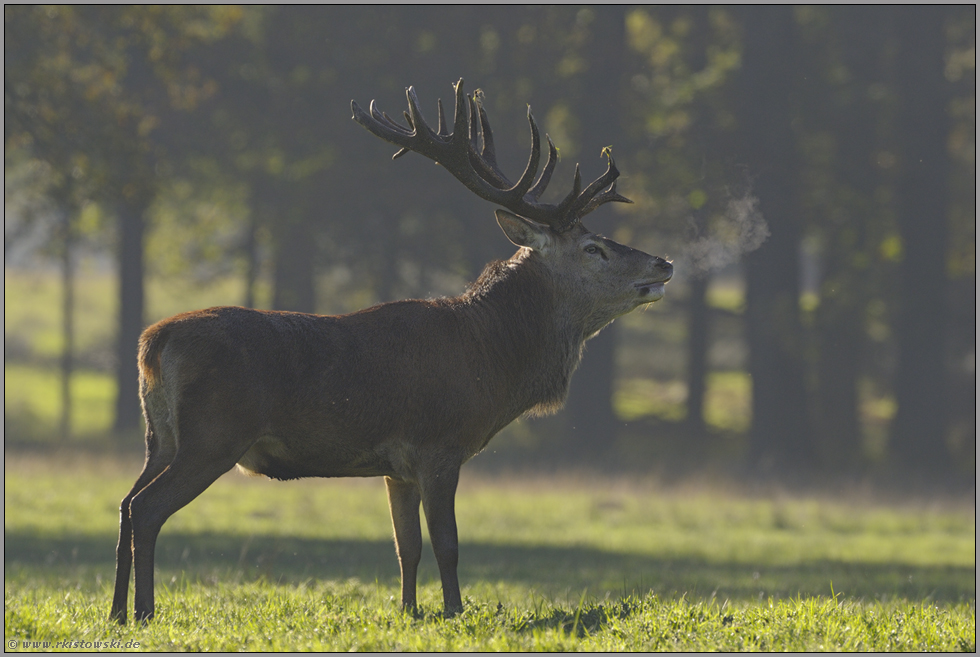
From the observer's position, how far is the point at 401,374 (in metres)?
7.18

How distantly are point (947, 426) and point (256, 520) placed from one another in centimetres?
1955

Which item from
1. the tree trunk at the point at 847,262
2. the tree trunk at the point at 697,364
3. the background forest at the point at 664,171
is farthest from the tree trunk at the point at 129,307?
the tree trunk at the point at 847,262

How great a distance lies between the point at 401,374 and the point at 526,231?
1.63 meters

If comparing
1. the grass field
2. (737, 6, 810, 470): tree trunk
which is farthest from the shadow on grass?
(737, 6, 810, 470): tree trunk

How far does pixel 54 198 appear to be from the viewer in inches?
645

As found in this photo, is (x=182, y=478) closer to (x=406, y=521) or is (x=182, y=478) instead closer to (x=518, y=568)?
(x=406, y=521)

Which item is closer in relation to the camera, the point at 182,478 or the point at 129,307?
the point at 182,478

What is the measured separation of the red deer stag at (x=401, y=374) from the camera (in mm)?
6691

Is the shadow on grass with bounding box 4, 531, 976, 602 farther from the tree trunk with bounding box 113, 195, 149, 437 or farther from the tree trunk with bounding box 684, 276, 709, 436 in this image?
the tree trunk with bounding box 684, 276, 709, 436

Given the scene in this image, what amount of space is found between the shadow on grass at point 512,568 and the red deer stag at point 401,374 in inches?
103

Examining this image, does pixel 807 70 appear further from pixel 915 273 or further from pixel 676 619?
pixel 676 619

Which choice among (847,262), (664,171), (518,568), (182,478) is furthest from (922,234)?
(182,478)

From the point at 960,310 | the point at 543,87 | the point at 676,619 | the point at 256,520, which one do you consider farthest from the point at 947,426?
the point at 676,619

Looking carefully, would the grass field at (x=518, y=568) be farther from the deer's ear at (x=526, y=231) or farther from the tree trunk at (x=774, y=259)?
the tree trunk at (x=774, y=259)
